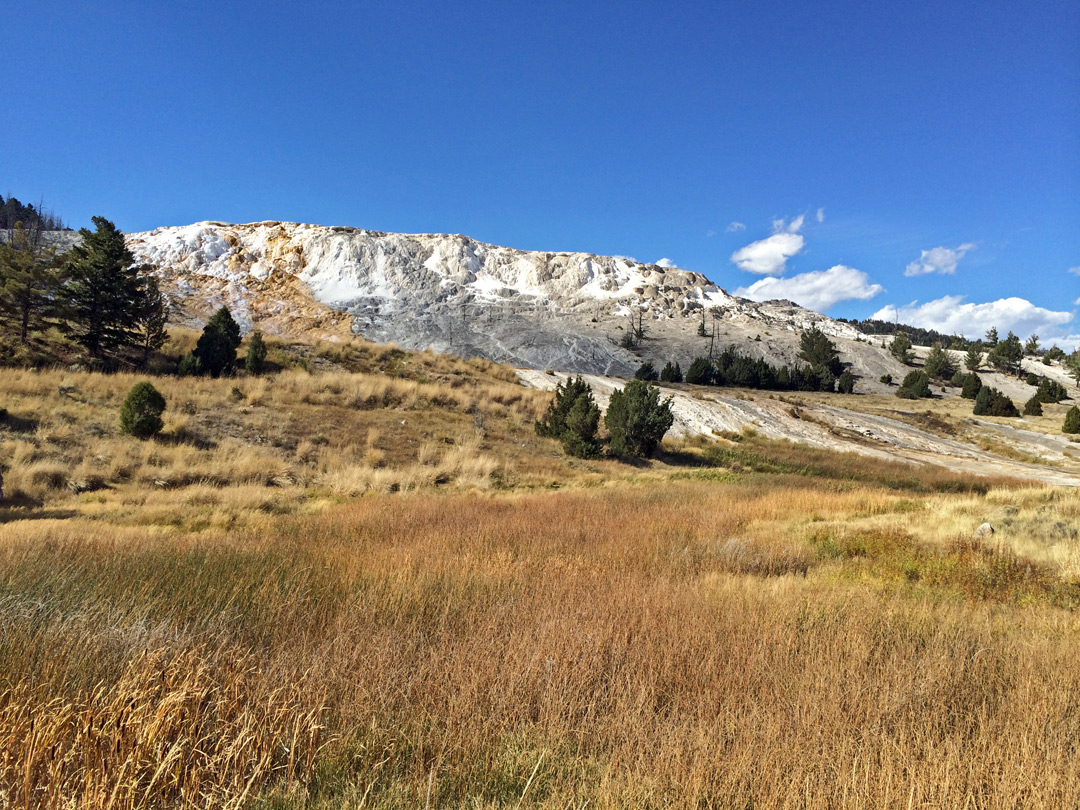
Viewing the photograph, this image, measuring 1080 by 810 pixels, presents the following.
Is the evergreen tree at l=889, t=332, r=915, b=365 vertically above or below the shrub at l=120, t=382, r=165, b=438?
above

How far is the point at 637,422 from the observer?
22.0 m

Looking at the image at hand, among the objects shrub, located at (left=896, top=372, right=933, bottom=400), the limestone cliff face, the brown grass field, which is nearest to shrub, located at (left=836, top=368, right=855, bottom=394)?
shrub, located at (left=896, top=372, right=933, bottom=400)

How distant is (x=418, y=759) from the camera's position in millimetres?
2574

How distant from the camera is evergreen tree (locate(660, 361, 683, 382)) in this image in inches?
2063

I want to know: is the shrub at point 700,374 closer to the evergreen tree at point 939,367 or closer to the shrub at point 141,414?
the evergreen tree at point 939,367

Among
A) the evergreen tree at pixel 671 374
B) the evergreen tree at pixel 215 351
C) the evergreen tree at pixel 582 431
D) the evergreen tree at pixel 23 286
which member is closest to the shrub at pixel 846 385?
the evergreen tree at pixel 671 374

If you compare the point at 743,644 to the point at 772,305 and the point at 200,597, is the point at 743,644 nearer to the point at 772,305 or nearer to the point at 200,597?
the point at 200,597

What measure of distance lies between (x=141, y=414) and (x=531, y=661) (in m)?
15.2

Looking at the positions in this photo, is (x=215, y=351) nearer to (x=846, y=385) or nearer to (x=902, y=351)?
(x=846, y=385)

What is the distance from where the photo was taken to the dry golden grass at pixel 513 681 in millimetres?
2322

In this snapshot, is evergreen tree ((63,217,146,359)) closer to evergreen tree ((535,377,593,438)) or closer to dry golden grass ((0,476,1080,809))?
evergreen tree ((535,377,593,438))

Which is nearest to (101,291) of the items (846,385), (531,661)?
(531,661)

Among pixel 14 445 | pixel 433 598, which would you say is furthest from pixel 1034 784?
pixel 14 445

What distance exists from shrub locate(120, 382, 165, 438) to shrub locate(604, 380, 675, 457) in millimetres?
15856
